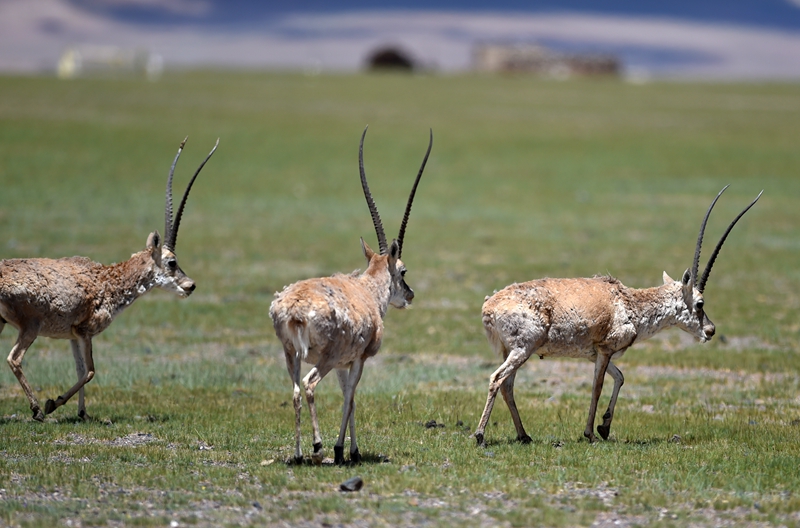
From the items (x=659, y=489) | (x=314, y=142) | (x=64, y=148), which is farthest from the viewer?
(x=314, y=142)

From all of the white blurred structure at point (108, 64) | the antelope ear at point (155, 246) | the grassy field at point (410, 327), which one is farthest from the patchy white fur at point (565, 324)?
the white blurred structure at point (108, 64)

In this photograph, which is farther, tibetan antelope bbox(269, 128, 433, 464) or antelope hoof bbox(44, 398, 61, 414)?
antelope hoof bbox(44, 398, 61, 414)

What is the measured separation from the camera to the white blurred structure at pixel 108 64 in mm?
100000

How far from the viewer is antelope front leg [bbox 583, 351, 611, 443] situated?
12352 millimetres

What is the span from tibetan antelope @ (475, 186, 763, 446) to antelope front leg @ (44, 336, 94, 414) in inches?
188

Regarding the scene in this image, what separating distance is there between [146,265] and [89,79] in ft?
254

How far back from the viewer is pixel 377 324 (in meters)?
11.1

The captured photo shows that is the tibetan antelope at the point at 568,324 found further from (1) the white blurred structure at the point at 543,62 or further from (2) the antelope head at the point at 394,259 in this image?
(1) the white blurred structure at the point at 543,62

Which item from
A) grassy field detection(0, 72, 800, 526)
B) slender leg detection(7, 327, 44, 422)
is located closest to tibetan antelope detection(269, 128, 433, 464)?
grassy field detection(0, 72, 800, 526)

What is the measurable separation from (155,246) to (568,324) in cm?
546

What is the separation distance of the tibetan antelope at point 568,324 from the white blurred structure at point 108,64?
83.3 meters

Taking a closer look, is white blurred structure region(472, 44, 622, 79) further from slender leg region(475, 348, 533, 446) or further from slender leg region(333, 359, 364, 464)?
slender leg region(333, 359, 364, 464)

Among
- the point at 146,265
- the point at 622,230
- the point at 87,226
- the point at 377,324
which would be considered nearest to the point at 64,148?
the point at 87,226

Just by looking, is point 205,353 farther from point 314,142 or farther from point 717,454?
point 314,142
